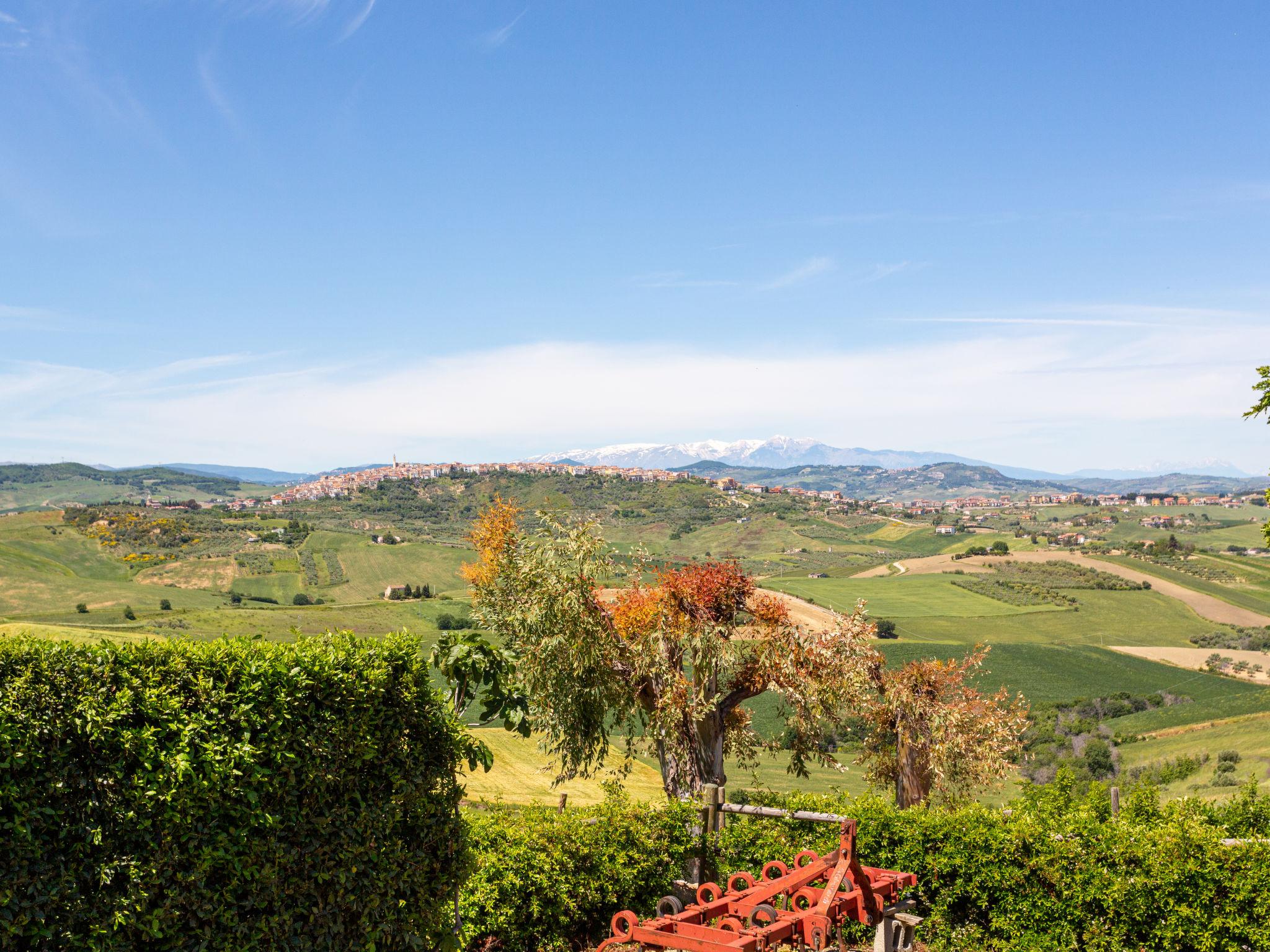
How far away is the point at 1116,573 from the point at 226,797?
128835mm

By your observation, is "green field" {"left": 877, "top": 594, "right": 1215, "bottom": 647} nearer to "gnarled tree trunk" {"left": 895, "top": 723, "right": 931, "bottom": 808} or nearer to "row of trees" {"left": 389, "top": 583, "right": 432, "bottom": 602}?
"row of trees" {"left": 389, "top": 583, "right": 432, "bottom": 602}

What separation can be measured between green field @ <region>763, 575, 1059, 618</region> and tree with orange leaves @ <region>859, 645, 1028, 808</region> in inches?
2596

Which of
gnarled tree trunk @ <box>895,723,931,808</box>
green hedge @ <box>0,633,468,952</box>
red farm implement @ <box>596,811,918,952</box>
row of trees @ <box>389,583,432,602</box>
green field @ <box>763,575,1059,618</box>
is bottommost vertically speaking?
green field @ <box>763,575,1059,618</box>

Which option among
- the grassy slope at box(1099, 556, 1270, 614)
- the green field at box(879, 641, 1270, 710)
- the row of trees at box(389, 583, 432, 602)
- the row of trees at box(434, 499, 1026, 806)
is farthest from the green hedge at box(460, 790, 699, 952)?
the grassy slope at box(1099, 556, 1270, 614)

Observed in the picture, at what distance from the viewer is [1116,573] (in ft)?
373

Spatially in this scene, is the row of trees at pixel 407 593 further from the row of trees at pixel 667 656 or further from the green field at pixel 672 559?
the row of trees at pixel 667 656

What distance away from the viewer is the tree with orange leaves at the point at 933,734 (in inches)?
734

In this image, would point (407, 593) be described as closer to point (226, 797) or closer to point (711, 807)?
point (711, 807)

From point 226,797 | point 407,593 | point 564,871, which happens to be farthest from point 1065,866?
point 407,593

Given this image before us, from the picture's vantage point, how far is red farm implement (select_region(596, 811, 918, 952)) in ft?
21.8

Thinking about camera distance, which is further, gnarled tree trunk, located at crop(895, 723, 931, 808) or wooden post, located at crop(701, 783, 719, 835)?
gnarled tree trunk, located at crop(895, 723, 931, 808)

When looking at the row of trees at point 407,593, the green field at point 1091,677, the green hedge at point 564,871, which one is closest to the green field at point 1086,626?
the green field at point 1091,677

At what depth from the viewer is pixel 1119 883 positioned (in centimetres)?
874

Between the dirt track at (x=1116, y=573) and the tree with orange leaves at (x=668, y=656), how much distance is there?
92144mm
